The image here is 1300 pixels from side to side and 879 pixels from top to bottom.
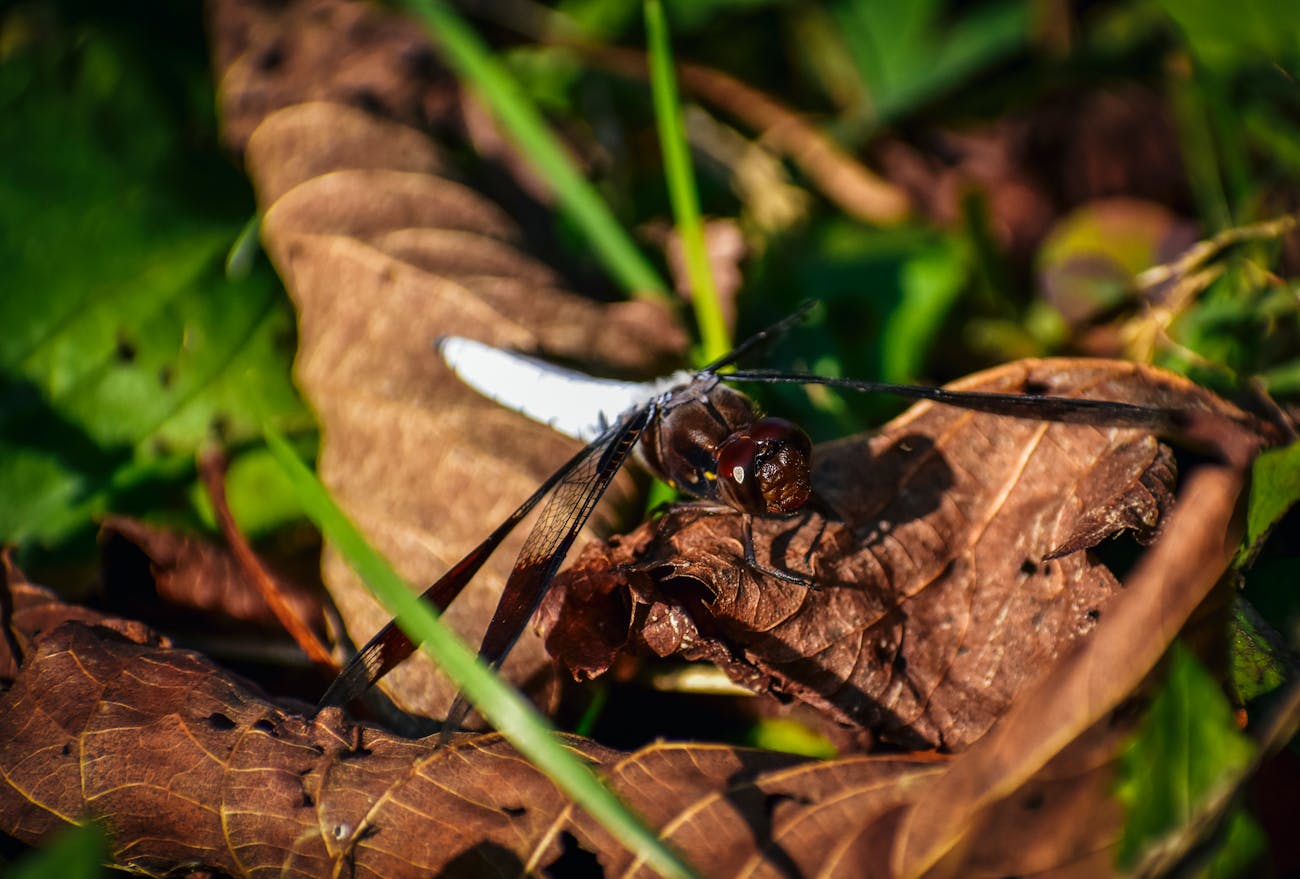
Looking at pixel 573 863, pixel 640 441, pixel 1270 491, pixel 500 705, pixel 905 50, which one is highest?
pixel 905 50

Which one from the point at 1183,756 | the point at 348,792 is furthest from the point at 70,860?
the point at 1183,756

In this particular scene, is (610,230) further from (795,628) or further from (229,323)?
(795,628)

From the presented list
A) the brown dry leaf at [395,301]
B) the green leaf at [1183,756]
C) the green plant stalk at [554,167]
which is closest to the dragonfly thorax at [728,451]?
the brown dry leaf at [395,301]

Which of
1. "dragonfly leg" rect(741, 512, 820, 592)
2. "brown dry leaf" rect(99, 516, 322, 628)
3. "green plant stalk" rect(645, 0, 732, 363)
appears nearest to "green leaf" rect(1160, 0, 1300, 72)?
"green plant stalk" rect(645, 0, 732, 363)

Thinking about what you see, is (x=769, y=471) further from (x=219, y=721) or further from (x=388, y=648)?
(x=219, y=721)

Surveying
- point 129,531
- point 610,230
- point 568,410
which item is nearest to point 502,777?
point 568,410

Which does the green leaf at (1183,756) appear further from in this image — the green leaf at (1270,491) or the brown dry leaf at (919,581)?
the green leaf at (1270,491)
